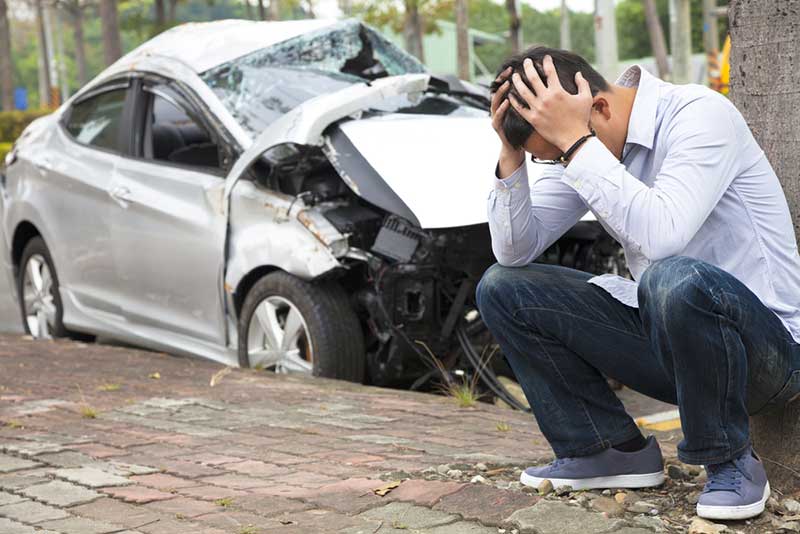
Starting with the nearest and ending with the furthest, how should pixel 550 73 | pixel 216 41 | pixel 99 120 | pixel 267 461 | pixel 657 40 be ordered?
pixel 550 73
pixel 267 461
pixel 216 41
pixel 99 120
pixel 657 40

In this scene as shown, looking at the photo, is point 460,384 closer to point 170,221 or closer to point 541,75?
point 170,221

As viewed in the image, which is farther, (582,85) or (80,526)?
(80,526)

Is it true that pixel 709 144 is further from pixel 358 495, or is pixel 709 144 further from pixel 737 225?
pixel 358 495

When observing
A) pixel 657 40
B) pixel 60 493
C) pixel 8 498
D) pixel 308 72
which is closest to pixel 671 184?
pixel 60 493

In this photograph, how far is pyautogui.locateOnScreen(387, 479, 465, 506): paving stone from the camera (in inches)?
135

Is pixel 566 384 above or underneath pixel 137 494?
above

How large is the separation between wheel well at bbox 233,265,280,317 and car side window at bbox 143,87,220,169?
671 mm

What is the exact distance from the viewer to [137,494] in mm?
3723

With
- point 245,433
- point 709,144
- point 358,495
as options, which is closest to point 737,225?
point 709,144

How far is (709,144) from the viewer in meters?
2.95

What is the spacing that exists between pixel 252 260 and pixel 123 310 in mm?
1349

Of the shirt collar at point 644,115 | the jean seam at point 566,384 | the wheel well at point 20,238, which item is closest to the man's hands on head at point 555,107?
the shirt collar at point 644,115

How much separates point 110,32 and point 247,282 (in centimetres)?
1964

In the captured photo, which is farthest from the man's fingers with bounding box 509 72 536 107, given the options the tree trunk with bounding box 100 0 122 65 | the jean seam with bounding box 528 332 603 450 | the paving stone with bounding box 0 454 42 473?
the tree trunk with bounding box 100 0 122 65
